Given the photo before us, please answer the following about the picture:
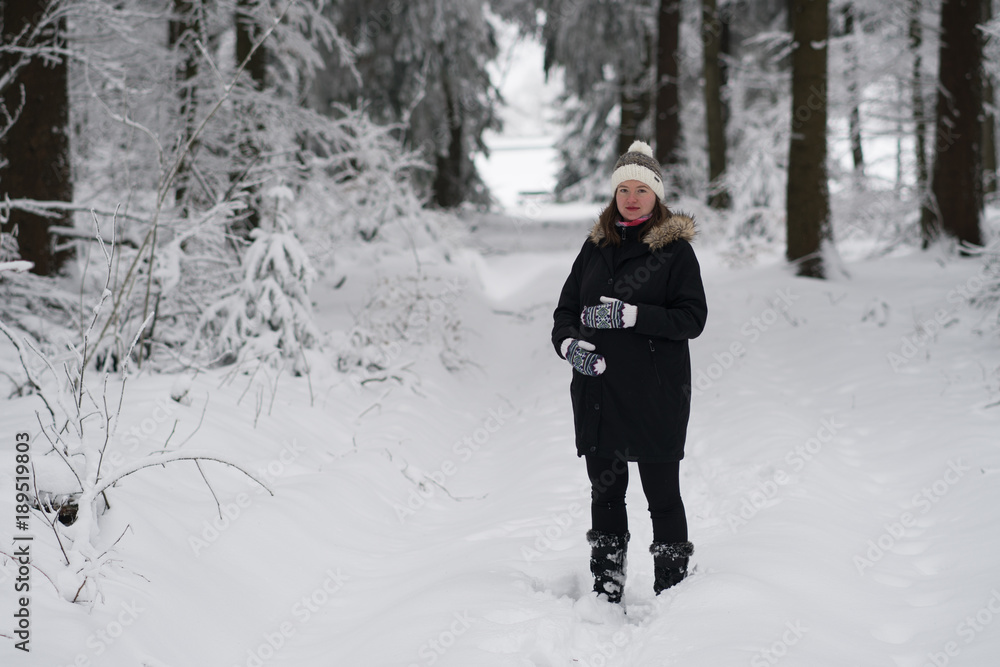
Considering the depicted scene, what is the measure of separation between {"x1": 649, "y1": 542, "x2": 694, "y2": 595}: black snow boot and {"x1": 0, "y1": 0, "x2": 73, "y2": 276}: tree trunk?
589 cm

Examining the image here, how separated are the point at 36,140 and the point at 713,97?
13.7 m

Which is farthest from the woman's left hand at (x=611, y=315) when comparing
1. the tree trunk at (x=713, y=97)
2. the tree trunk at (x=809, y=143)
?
the tree trunk at (x=713, y=97)

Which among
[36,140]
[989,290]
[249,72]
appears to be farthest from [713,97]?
[36,140]

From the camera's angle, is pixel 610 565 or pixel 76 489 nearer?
pixel 76 489

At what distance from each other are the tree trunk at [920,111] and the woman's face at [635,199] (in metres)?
9.18

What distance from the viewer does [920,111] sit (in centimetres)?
1198

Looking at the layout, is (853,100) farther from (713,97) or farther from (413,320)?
(413,320)

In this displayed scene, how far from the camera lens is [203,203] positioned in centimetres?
807

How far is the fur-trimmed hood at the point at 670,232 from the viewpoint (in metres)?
3.25

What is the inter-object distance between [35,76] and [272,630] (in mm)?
5746

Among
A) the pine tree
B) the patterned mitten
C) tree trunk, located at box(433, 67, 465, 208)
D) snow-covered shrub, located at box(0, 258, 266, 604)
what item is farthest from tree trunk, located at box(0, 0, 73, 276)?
tree trunk, located at box(433, 67, 465, 208)

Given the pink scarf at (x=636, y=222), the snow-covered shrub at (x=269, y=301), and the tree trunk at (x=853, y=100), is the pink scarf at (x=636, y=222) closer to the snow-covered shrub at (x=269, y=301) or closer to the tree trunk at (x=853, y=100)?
the snow-covered shrub at (x=269, y=301)

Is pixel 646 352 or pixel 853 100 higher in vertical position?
pixel 853 100

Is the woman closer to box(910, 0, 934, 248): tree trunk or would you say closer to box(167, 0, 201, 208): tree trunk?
box(167, 0, 201, 208): tree trunk
